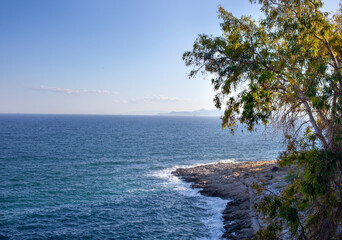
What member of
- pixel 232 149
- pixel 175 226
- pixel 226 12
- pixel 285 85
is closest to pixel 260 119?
pixel 285 85

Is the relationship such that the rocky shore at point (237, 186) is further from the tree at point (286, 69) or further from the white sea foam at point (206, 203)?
the tree at point (286, 69)

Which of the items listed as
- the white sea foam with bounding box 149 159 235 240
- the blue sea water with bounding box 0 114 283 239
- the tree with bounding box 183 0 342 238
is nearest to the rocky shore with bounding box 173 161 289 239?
the white sea foam with bounding box 149 159 235 240

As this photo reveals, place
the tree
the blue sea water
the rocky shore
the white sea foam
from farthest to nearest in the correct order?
the white sea foam, the blue sea water, the rocky shore, the tree

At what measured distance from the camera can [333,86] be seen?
1162 centimetres

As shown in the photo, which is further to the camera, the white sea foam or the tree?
the white sea foam

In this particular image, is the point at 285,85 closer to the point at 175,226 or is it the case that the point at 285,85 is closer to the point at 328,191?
the point at 328,191

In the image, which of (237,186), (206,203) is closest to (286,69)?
(206,203)

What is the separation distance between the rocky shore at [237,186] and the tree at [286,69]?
1095 centimetres

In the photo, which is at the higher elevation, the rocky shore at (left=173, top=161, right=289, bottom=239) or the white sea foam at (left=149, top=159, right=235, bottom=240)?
the rocky shore at (left=173, top=161, right=289, bottom=239)

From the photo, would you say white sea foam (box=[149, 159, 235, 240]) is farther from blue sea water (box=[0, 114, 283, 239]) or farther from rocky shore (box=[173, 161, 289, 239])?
rocky shore (box=[173, 161, 289, 239])

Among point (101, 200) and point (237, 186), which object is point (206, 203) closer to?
point (237, 186)

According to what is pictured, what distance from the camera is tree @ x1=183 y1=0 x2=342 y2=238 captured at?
39.8 ft

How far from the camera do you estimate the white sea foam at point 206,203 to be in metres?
30.0

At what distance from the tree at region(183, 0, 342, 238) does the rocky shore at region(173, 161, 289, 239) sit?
10948mm
